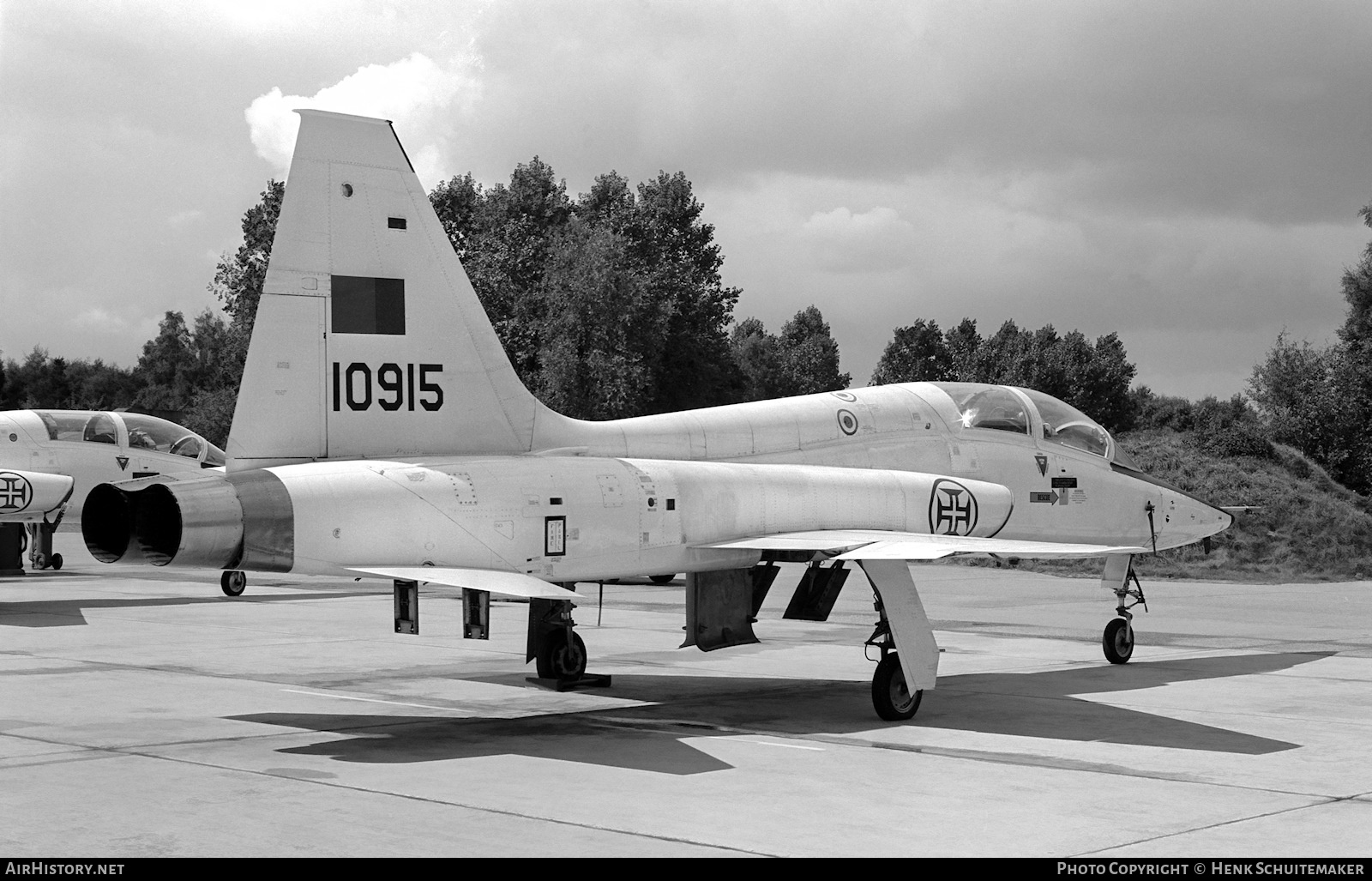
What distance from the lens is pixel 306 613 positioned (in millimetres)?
21391

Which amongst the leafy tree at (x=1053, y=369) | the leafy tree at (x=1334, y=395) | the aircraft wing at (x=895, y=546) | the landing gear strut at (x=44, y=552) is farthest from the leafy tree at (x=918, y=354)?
the aircraft wing at (x=895, y=546)

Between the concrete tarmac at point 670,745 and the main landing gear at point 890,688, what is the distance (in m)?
0.13

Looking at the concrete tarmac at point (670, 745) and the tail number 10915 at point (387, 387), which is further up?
the tail number 10915 at point (387, 387)

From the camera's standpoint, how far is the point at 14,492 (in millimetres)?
21484

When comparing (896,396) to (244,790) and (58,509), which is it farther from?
(58,509)

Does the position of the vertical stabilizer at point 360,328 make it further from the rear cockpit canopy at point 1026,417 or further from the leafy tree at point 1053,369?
the leafy tree at point 1053,369

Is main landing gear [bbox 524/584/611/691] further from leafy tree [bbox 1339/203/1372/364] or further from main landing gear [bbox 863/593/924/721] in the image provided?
leafy tree [bbox 1339/203/1372/364]

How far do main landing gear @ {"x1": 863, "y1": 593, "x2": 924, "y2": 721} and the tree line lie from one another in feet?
106

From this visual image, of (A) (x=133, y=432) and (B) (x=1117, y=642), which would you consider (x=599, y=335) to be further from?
(B) (x=1117, y=642)

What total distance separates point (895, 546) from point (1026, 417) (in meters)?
4.14

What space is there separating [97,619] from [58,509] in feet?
11.3

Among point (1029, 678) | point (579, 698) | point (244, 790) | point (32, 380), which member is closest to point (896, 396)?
point (1029, 678)

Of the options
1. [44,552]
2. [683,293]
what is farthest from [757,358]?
[44,552]

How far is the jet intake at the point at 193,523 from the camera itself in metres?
9.27
